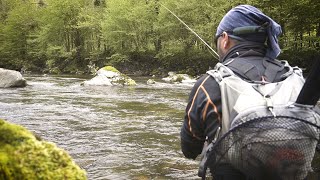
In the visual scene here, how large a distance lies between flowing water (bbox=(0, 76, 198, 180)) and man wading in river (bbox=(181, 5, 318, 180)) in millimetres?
3646

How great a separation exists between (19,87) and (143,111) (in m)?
10.2

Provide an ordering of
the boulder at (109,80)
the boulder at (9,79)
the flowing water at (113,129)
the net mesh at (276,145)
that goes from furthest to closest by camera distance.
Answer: the boulder at (109,80) < the boulder at (9,79) < the flowing water at (113,129) < the net mesh at (276,145)

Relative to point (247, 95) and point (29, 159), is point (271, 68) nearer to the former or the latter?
point (247, 95)

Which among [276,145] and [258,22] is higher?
[258,22]

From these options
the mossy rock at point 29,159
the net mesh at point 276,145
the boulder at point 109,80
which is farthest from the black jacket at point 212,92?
the boulder at point 109,80

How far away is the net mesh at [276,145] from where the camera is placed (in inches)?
64.4

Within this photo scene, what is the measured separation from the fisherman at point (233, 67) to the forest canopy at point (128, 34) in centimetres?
2046

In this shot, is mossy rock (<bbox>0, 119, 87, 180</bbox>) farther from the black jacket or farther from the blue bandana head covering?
the blue bandana head covering

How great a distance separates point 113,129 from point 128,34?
32626 millimetres

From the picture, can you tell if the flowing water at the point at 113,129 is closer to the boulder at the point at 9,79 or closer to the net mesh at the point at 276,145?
the boulder at the point at 9,79

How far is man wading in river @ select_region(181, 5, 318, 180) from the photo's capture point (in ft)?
5.43

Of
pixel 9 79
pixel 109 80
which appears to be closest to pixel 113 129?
pixel 9 79

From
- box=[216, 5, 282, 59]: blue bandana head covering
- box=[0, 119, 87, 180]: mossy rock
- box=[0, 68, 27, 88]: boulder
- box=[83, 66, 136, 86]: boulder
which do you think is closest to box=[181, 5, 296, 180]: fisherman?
box=[216, 5, 282, 59]: blue bandana head covering

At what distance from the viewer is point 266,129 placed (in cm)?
165
